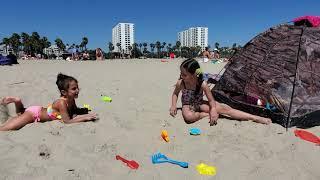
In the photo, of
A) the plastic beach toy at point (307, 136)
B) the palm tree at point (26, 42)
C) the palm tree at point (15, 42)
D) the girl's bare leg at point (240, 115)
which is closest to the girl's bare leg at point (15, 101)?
the girl's bare leg at point (240, 115)

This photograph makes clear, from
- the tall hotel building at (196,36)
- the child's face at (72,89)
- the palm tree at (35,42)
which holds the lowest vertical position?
the child's face at (72,89)

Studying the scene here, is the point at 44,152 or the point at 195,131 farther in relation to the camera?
the point at 195,131

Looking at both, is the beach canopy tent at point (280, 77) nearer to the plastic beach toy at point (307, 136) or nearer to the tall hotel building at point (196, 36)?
the plastic beach toy at point (307, 136)

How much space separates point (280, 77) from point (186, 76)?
4.92 feet

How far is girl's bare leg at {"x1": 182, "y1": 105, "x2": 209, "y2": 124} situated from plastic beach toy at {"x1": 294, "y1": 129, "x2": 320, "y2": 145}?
1.31 meters

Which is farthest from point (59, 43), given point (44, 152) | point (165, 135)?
point (44, 152)

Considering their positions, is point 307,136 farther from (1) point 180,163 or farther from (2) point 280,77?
(1) point 180,163

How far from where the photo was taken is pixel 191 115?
16.1ft

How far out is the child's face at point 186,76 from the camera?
16.5ft

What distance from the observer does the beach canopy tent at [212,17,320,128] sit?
478cm

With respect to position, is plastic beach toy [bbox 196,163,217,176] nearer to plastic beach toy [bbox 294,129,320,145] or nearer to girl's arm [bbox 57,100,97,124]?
plastic beach toy [bbox 294,129,320,145]

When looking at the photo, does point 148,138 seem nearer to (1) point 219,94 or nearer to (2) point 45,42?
(1) point 219,94

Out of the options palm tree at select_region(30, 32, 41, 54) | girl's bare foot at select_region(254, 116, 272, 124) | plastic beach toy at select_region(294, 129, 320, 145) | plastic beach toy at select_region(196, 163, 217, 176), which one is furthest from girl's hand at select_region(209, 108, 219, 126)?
palm tree at select_region(30, 32, 41, 54)

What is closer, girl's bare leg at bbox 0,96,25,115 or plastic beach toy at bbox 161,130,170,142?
plastic beach toy at bbox 161,130,170,142
